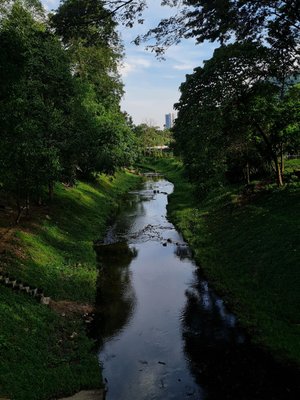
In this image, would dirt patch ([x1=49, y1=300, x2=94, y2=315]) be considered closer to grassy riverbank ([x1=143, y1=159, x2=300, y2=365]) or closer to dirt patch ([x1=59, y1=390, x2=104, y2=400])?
dirt patch ([x1=59, y1=390, x2=104, y2=400])

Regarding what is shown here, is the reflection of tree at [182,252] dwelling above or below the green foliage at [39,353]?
below

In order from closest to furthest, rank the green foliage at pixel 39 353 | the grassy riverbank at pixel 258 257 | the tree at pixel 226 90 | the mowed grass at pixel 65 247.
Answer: the green foliage at pixel 39 353
the grassy riverbank at pixel 258 257
the tree at pixel 226 90
the mowed grass at pixel 65 247

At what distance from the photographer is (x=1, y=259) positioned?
2367cm

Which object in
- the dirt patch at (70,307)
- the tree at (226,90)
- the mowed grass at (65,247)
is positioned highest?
the tree at (226,90)

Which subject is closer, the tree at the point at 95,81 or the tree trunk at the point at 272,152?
the tree at the point at 95,81

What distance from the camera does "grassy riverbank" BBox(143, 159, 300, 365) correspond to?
1934 centimetres

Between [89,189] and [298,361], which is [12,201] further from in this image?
[298,361]

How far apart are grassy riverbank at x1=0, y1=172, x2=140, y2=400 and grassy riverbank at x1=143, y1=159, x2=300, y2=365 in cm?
801

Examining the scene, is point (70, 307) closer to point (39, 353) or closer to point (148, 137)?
point (39, 353)

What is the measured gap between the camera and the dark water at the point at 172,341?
15461mm

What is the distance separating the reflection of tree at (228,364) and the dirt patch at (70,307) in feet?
17.5

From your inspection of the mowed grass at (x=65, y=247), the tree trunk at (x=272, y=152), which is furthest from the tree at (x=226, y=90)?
the mowed grass at (x=65, y=247)

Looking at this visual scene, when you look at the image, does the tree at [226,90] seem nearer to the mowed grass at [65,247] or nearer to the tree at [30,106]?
the tree at [30,106]

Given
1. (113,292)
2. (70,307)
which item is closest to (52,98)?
(113,292)
